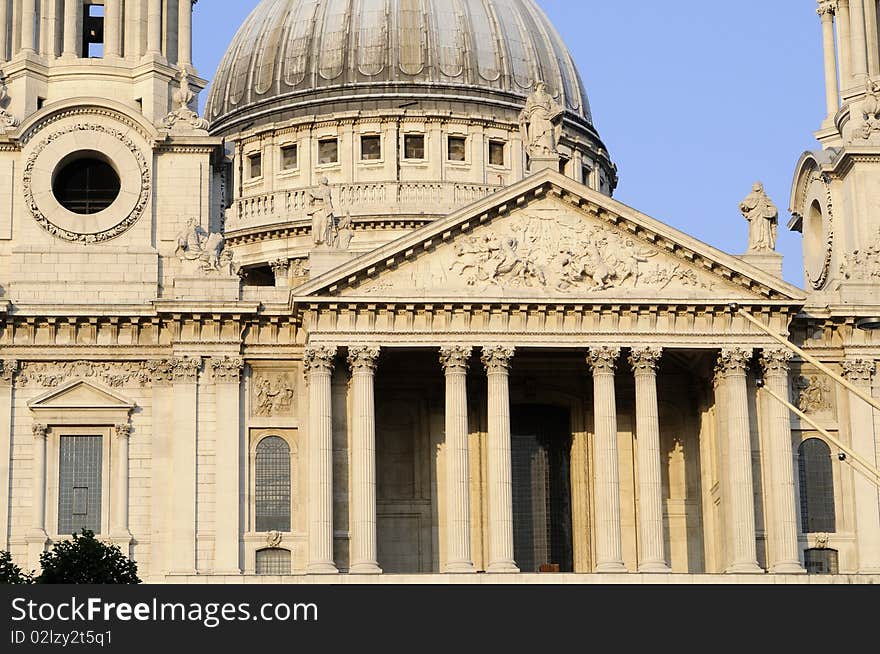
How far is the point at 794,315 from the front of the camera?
240ft

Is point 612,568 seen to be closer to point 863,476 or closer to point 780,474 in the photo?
point 780,474

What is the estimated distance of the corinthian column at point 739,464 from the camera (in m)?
70.7

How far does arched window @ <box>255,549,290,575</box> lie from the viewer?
234 ft

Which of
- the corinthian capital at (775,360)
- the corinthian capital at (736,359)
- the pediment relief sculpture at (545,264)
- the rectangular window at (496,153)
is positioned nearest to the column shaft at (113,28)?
the pediment relief sculpture at (545,264)

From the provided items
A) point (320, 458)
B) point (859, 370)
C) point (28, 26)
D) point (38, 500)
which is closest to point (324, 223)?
point (320, 458)

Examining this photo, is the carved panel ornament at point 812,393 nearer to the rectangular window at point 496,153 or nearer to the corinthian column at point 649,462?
the corinthian column at point 649,462

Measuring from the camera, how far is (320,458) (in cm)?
7062

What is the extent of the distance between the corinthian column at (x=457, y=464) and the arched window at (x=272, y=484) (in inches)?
203

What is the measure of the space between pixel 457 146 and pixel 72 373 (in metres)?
27.4

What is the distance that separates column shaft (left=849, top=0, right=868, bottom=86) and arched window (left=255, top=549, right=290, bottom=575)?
26.2 meters

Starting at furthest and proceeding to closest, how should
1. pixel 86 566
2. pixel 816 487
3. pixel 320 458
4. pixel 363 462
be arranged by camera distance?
pixel 816 487 < pixel 320 458 < pixel 363 462 < pixel 86 566

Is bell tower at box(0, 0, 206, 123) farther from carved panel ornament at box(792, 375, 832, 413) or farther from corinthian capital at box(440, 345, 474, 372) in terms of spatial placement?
carved panel ornament at box(792, 375, 832, 413)
